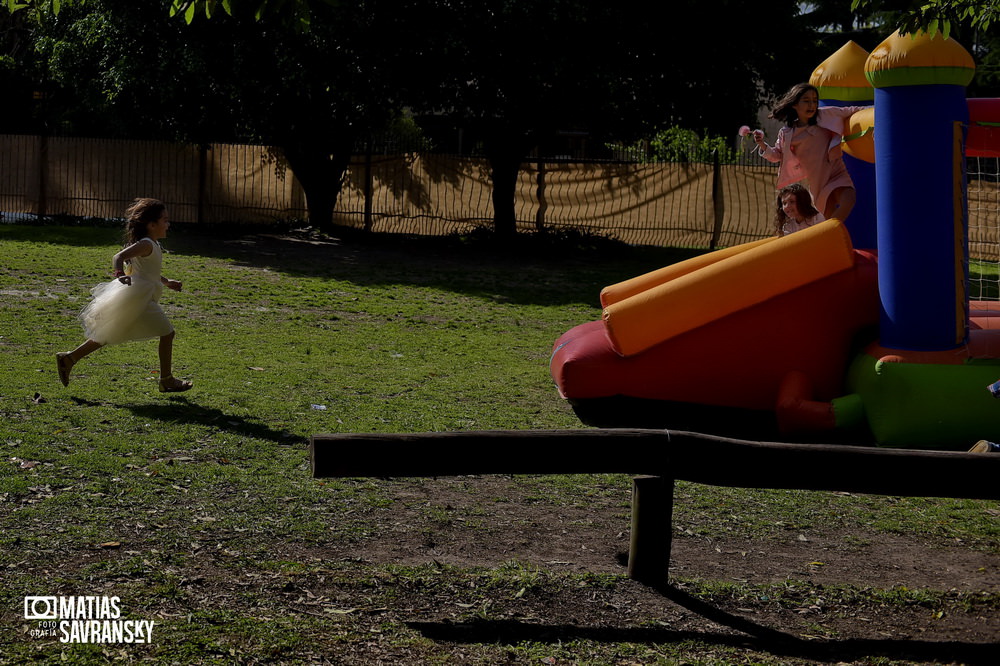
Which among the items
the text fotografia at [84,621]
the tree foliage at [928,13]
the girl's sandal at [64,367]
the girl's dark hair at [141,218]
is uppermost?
the tree foliage at [928,13]

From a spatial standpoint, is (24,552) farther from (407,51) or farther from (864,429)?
(407,51)

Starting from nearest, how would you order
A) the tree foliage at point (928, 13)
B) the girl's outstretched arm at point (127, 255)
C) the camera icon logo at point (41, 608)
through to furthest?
the camera icon logo at point (41, 608) < the tree foliage at point (928, 13) < the girl's outstretched arm at point (127, 255)

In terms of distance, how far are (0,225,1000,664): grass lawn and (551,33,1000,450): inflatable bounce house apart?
0.80 m

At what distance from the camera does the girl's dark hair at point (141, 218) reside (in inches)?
332

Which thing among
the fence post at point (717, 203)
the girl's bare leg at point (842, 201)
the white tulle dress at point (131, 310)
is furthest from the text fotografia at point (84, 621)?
the fence post at point (717, 203)

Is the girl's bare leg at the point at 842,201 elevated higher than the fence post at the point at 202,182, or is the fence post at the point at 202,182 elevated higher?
the fence post at the point at 202,182

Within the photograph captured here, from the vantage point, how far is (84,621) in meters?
4.40

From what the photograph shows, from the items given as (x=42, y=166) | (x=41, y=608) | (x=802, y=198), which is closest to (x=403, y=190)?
(x=42, y=166)

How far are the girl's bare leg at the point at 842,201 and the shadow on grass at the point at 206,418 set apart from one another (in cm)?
433

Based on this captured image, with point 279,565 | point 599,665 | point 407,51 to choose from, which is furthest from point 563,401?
point 407,51

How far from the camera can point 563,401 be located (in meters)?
8.98

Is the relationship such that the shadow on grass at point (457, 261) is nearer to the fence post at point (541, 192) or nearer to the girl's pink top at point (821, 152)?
the fence post at point (541, 192)

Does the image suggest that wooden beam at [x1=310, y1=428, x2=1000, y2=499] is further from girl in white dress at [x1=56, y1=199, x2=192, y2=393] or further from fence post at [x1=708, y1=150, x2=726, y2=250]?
fence post at [x1=708, y1=150, x2=726, y2=250]

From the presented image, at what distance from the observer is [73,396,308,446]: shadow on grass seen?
24.3 ft
